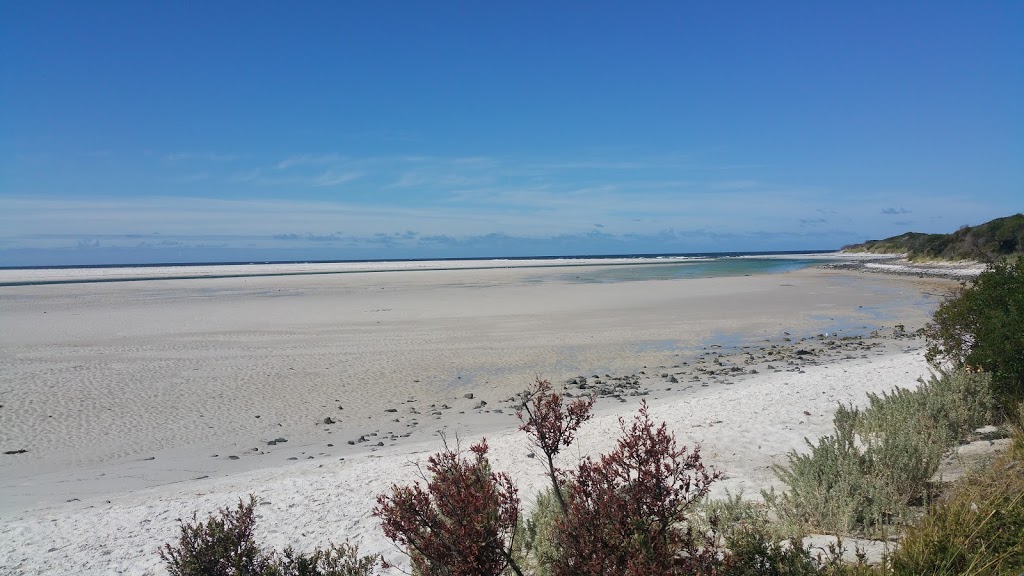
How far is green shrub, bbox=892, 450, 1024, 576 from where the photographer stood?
345cm

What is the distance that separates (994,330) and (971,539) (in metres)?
4.81

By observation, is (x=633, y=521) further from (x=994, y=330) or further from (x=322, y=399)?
(x=322, y=399)

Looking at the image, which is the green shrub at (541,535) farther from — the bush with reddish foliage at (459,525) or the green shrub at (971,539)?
the green shrub at (971,539)

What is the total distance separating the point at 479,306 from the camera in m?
31.6

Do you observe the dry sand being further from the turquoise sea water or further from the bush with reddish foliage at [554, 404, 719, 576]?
the turquoise sea water

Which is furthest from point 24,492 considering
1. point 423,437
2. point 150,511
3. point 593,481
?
point 593,481

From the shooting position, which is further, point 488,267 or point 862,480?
point 488,267

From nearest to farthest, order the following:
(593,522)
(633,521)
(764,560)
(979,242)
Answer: (633,521)
(593,522)
(764,560)
(979,242)

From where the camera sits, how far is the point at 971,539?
3670 millimetres

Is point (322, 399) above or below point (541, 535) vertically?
below

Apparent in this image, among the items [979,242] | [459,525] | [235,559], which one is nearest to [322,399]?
[235,559]

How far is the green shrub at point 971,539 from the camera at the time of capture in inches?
136

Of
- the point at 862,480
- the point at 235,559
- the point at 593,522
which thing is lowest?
the point at 235,559

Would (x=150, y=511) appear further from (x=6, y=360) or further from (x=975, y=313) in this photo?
(x=6, y=360)
